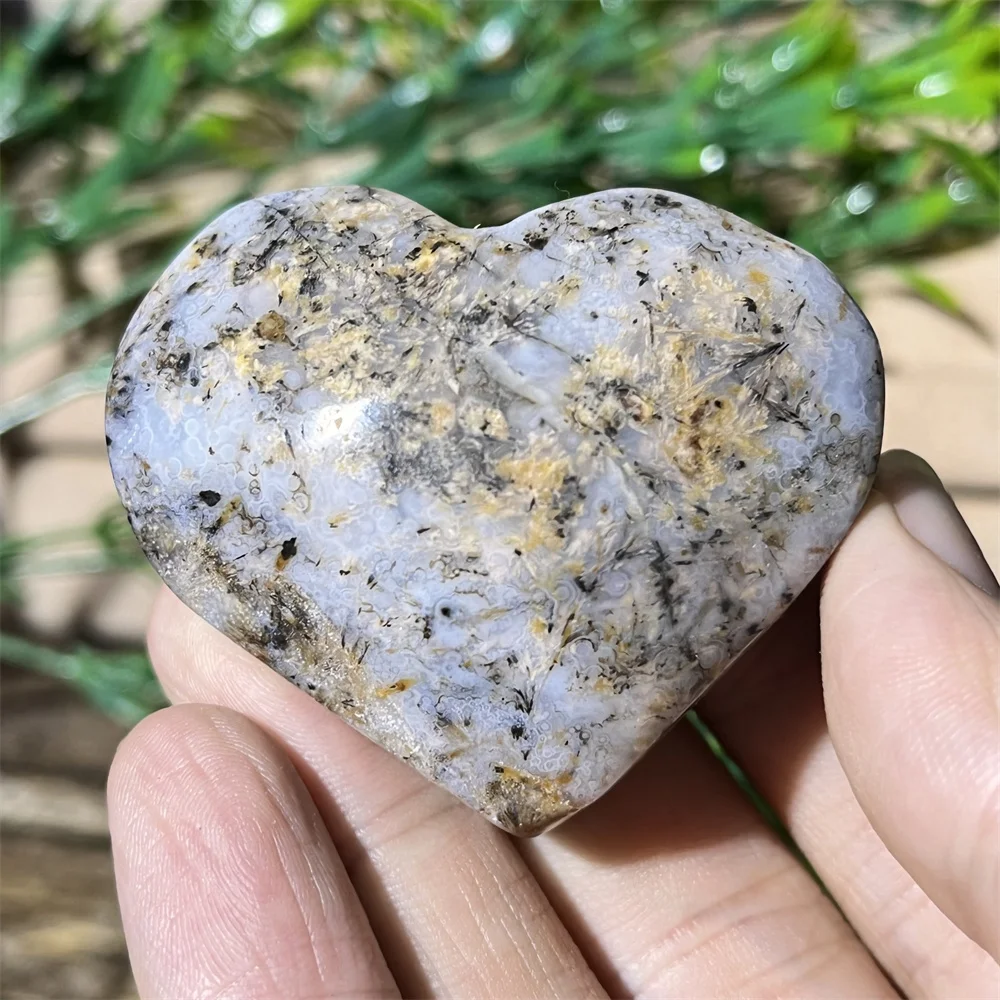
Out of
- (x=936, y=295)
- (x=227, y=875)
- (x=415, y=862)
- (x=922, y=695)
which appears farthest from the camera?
(x=936, y=295)

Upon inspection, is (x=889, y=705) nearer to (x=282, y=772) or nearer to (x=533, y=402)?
(x=533, y=402)

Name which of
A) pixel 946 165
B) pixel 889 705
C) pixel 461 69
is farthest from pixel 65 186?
pixel 889 705

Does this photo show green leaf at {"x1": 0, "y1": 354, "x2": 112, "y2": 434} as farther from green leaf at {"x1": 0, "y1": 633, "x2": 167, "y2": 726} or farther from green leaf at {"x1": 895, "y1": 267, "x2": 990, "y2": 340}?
green leaf at {"x1": 895, "y1": 267, "x2": 990, "y2": 340}

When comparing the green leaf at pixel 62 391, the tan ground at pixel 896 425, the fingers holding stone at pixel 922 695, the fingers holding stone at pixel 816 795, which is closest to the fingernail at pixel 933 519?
the fingers holding stone at pixel 922 695

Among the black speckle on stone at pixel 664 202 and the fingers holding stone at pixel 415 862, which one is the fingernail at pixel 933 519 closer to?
the black speckle on stone at pixel 664 202

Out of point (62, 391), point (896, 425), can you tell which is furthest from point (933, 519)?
point (62, 391)

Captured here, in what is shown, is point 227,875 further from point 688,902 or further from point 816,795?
point 816,795
